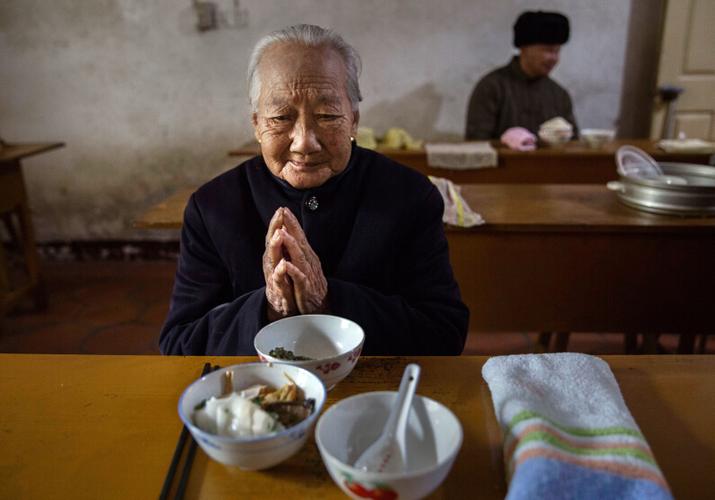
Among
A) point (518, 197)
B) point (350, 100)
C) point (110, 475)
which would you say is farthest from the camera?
point (518, 197)

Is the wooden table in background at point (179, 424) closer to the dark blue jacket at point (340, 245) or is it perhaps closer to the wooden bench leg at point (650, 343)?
the dark blue jacket at point (340, 245)

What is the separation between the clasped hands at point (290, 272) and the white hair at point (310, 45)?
355 mm

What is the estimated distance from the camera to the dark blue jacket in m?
1.37

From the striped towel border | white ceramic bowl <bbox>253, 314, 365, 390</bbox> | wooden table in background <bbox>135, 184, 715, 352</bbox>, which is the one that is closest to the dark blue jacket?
white ceramic bowl <bbox>253, 314, 365, 390</bbox>

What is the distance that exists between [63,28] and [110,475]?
4.78 metres

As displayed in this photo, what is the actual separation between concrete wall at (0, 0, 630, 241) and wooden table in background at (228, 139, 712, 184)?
49.1 inches

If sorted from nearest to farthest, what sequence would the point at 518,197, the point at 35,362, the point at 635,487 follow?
the point at 635,487 → the point at 35,362 → the point at 518,197

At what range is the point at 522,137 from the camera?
3.80 metres

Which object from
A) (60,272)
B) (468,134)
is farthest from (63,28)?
(468,134)

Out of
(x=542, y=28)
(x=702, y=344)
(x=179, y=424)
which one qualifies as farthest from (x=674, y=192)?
(x=542, y=28)

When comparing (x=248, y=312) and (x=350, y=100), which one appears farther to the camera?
(x=350, y=100)

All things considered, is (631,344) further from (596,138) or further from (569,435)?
(569,435)

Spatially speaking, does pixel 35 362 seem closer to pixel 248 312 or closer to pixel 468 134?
pixel 248 312

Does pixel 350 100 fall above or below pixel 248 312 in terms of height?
above
